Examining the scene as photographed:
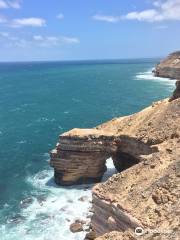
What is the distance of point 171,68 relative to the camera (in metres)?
180

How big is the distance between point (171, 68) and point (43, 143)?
110m

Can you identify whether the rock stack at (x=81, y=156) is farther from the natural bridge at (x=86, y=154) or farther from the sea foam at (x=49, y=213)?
the sea foam at (x=49, y=213)

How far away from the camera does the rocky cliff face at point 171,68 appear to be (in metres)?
174

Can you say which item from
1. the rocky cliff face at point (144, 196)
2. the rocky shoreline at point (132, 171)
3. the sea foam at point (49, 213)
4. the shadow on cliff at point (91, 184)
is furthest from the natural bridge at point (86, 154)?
Result: the rocky cliff face at point (144, 196)

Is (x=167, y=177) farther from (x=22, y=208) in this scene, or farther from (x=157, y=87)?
(x=157, y=87)

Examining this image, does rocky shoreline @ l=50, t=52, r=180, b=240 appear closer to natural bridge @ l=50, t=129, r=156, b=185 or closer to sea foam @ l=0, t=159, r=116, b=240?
natural bridge @ l=50, t=129, r=156, b=185

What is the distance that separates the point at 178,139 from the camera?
4503 cm

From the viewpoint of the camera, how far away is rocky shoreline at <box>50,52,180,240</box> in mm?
32031

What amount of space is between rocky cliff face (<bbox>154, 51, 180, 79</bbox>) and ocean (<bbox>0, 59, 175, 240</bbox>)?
10.3 meters

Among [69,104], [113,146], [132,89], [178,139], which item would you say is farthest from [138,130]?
[132,89]

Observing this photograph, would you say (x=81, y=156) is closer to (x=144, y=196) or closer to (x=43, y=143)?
(x=144, y=196)

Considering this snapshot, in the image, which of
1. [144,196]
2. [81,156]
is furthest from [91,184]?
[144,196]

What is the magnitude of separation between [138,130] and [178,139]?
10.9m

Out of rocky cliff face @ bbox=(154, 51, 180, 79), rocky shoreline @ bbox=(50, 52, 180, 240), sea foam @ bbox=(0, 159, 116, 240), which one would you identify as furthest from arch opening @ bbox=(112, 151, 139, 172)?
rocky cliff face @ bbox=(154, 51, 180, 79)
